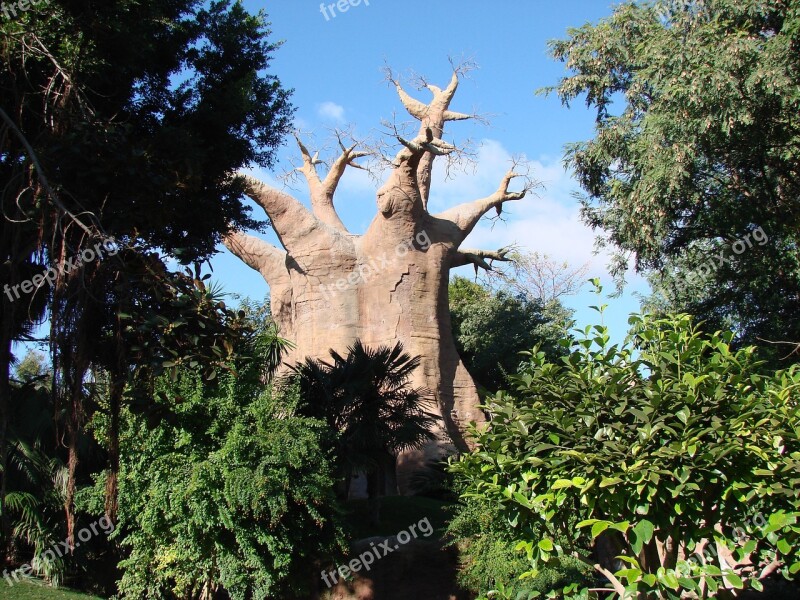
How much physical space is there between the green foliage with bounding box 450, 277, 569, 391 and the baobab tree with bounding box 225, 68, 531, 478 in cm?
633

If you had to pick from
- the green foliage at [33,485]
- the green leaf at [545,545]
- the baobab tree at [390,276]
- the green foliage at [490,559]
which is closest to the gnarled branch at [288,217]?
the baobab tree at [390,276]

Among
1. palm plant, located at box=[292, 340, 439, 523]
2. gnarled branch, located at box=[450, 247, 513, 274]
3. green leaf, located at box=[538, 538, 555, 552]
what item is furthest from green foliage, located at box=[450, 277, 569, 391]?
green leaf, located at box=[538, 538, 555, 552]

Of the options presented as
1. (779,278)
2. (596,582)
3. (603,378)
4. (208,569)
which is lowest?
(596,582)

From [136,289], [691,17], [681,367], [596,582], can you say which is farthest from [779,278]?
[136,289]

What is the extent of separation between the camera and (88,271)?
8.32m

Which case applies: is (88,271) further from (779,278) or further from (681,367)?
(779,278)

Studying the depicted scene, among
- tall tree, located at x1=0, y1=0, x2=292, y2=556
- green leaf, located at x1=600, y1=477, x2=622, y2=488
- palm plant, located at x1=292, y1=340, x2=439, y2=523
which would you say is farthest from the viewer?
palm plant, located at x1=292, y1=340, x2=439, y2=523

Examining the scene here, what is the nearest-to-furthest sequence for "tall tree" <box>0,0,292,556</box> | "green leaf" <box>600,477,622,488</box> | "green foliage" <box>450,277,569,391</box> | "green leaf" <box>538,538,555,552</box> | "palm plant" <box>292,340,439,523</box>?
"green leaf" <box>600,477,622,488</box>
"green leaf" <box>538,538,555,552</box>
"tall tree" <box>0,0,292,556</box>
"palm plant" <box>292,340,439,523</box>
"green foliage" <box>450,277,569,391</box>

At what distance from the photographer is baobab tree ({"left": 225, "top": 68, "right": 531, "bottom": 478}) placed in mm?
21156

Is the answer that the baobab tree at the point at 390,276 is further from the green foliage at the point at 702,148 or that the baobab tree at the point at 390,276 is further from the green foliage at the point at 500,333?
the green foliage at the point at 500,333

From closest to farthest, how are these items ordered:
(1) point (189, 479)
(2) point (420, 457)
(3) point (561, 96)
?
(1) point (189, 479) → (3) point (561, 96) → (2) point (420, 457)

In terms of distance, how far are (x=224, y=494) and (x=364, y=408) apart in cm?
386

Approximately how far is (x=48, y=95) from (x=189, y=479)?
5.48 meters

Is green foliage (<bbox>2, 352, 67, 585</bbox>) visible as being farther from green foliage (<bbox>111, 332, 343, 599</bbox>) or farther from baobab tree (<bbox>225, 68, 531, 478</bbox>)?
baobab tree (<bbox>225, 68, 531, 478</bbox>)
